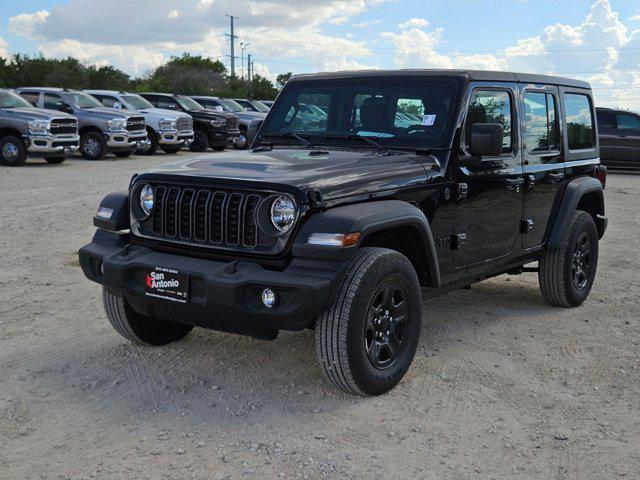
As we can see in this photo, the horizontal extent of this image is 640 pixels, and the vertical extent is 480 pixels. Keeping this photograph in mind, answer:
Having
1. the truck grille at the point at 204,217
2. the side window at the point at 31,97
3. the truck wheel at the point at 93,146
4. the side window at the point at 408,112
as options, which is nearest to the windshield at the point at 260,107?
the truck wheel at the point at 93,146

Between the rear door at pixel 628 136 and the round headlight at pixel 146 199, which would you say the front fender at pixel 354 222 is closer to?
the round headlight at pixel 146 199

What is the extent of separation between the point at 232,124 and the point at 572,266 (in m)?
19.6

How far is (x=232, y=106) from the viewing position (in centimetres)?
2791

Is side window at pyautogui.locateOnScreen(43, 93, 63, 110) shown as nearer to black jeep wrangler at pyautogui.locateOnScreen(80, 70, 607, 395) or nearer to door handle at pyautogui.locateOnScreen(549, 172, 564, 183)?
black jeep wrangler at pyautogui.locateOnScreen(80, 70, 607, 395)

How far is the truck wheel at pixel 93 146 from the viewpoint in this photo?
20.9 m

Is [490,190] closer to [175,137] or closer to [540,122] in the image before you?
[540,122]

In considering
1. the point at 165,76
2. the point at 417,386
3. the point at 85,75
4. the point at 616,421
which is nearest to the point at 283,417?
the point at 417,386

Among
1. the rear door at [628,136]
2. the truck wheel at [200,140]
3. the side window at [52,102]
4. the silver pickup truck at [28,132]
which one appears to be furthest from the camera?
the truck wheel at [200,140]

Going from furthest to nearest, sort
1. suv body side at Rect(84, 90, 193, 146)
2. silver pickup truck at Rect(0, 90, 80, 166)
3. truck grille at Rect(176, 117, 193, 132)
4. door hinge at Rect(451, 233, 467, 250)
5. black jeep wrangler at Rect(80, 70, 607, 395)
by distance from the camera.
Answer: truck grille at Rect(176, 117, 193, 132)
suv body side at Rect(84, 90, 193, 146)
silver pickup truck at Rect(0, 90, 80, 166)
door hinge at Rect(451, 233, 467, 250)
black jeep wrangler at Rect(80, 70, 607, 395)

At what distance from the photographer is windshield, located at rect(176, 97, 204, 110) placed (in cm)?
2522

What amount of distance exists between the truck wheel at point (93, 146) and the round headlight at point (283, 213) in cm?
1753

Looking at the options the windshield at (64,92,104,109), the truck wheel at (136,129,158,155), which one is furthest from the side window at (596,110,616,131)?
the windshield at (64,92,104,109)

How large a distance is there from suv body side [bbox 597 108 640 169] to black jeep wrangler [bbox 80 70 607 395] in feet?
47.9

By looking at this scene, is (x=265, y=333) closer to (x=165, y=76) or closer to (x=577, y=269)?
(x=577, y=269)
